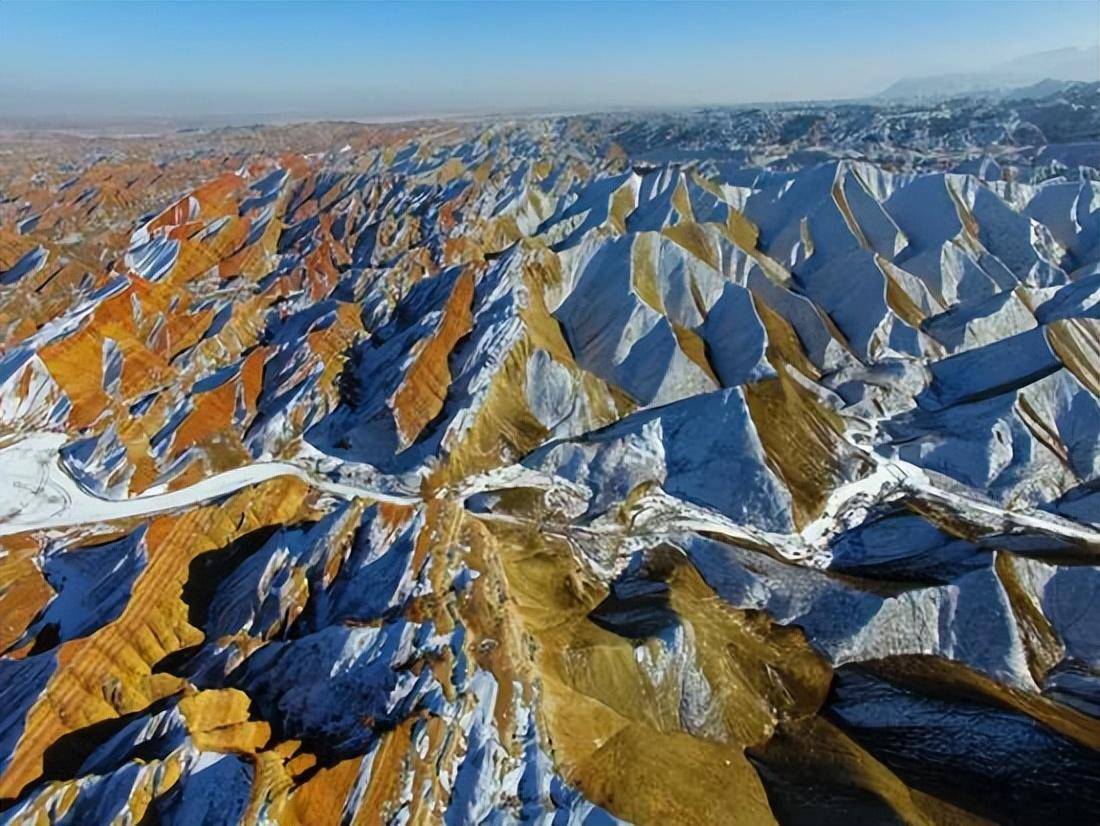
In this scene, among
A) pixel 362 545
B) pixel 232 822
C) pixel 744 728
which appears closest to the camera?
pixel 232 822

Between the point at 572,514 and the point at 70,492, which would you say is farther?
the point at 572,514

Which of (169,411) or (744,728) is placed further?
(169,411)

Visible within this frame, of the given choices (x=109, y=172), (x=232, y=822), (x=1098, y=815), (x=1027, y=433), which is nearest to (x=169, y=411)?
(x=232, y=822)

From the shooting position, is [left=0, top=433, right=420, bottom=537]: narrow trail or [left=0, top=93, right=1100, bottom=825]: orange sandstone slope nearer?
[left=0, top=93, right=1100, bottom=825]: orange sandstone slope

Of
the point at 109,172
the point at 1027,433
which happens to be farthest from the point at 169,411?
the point at 109,172

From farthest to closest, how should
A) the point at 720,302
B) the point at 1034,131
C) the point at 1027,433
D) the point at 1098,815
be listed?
1. the point at 1034,131
2. the point at 720,302
3. the point at 1027,433
4. the point at 1098,815

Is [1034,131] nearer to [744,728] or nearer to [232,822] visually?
[744,728]

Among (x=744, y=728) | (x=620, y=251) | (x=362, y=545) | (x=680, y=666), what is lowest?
(x=744, y=728)

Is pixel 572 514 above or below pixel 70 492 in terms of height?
below

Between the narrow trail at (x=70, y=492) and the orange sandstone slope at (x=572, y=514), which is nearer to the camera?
the orange sandstone slope at (x=572, y=514)

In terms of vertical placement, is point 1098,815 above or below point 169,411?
below
